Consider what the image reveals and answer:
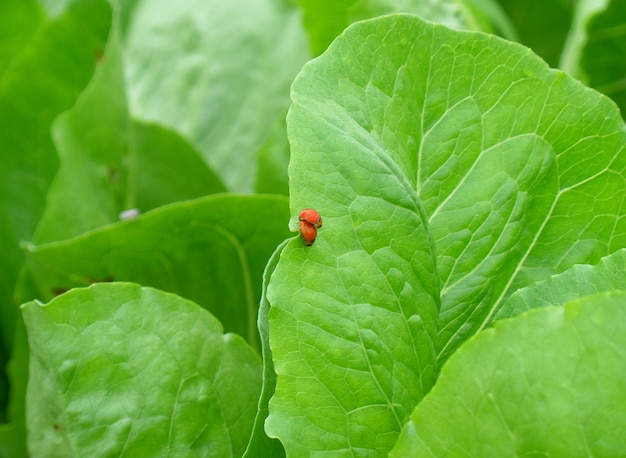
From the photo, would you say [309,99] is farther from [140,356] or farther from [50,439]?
[50,439]

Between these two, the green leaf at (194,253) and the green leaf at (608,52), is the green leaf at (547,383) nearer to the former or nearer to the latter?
the green leaf at (194,253)

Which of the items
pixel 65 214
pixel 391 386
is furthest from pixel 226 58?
pixel 391 386

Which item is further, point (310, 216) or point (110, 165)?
point (110, 165)

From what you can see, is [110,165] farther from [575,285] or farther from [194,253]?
[575,285]

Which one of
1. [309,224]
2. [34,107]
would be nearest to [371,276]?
[309,224]

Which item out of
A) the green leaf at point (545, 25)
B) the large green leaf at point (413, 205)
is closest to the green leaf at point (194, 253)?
the large green leaf at point (413, 205)

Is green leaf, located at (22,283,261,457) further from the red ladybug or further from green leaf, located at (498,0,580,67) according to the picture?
green leaf, located at (498,0,580,67)
